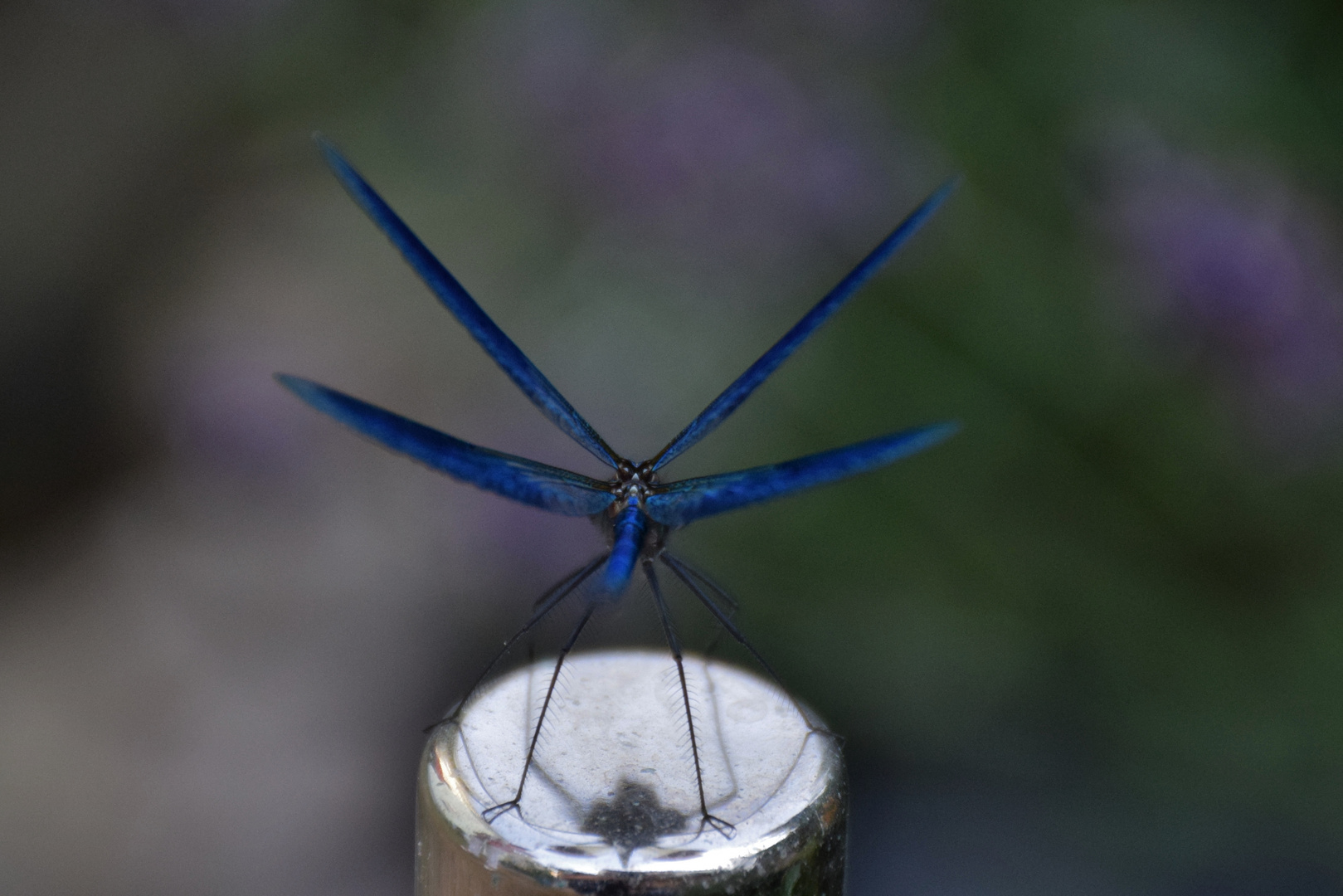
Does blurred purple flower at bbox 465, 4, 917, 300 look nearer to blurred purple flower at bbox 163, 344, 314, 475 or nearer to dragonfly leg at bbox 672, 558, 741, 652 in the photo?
blurred purple flower at bbox 163, 344, 314, 475

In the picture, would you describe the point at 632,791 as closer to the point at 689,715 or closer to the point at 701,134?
the point at 689,715

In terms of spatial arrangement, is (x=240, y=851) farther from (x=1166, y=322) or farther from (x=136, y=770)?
(x=1166, y=322)

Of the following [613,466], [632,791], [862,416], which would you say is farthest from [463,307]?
[862,416]

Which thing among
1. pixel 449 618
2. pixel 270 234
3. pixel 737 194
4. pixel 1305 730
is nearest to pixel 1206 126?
pixel 737 194

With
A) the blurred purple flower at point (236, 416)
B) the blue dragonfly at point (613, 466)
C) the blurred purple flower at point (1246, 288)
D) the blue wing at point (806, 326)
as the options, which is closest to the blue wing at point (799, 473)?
the blue dragonfly at point (613, 466)

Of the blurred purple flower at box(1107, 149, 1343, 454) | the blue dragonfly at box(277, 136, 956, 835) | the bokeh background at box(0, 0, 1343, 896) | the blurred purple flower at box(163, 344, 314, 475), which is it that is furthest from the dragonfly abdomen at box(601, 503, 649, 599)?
the blurred purple flower at box(163, 344, 314, 475)
